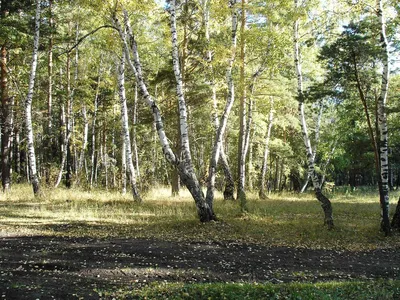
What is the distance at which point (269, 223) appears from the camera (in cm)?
1119

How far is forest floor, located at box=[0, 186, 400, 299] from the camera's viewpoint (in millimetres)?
5656

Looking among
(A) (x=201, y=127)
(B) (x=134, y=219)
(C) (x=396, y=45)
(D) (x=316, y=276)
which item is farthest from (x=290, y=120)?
(D) (x=316, y=276)

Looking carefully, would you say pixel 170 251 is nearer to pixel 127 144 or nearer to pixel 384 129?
pixel 384 129

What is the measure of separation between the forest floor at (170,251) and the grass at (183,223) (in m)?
0.03

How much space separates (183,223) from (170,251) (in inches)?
107

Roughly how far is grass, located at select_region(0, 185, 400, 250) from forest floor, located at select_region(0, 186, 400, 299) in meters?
0.03

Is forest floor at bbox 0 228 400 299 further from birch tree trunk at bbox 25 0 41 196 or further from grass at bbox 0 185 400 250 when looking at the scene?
birch tree trunk at bbox 25 0 41 196

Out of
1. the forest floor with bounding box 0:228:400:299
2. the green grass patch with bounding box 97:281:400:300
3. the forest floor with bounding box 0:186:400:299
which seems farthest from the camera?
the forest floor with bounding box 0:186:400:299

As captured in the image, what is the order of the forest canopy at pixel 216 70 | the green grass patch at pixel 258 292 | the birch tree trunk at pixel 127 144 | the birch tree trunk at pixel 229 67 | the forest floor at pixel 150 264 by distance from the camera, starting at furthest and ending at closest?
the birch tree trunk at pixel 127 144 → the birch tree trunk at pixel 229 67 → the forest canopy at pixel 216 70 → the forest floor at pixel 150 264 → the green grass patch at pixel 258 292

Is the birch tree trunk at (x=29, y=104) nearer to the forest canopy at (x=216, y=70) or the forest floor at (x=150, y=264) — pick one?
the forest canopy at (x=216, y=70)

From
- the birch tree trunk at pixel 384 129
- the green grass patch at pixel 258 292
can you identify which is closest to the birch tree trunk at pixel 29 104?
the green grass patch at pixel 258 292

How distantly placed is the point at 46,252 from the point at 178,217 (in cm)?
485

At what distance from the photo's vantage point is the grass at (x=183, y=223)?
30.8ft

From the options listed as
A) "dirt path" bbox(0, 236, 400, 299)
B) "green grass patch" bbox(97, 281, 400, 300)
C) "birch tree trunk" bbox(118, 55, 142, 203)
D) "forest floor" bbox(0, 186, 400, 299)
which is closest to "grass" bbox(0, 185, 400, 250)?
"forest floor" bbox(0, 186, 400, 299)
